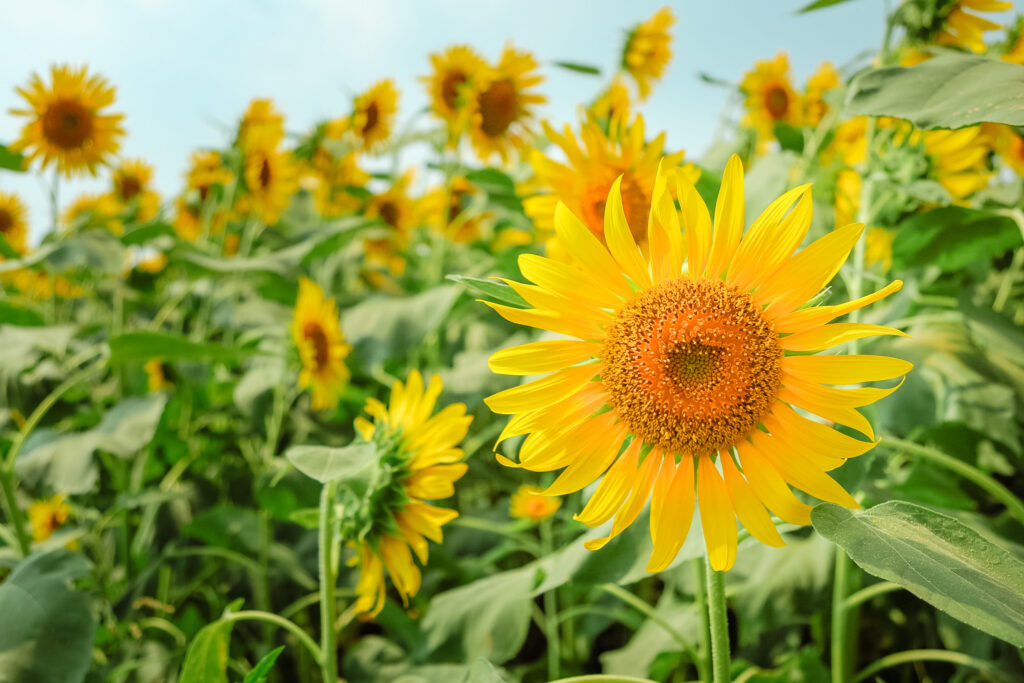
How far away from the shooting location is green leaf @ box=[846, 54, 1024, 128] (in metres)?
0.62

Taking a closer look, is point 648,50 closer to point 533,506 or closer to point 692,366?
point 533,506

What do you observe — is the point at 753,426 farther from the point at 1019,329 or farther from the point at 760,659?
the point at 760,659

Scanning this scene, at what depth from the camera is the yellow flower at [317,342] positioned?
1.54 m

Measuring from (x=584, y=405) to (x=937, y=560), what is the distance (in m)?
0.30

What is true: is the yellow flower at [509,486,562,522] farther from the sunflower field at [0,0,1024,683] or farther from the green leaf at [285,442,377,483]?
the green leaf at [285,442,377,483]

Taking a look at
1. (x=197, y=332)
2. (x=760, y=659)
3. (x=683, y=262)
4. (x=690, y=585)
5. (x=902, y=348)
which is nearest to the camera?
(x=683, y=262)

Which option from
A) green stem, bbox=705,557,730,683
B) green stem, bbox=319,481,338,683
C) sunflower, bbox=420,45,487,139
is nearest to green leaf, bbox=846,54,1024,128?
green stem, bbox=705,557,730,683

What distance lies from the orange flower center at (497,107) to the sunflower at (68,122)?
1337 mm

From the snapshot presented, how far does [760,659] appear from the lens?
141 centimetres

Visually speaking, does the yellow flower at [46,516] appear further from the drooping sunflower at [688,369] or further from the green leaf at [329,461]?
the drooping sunflower at [688,369]

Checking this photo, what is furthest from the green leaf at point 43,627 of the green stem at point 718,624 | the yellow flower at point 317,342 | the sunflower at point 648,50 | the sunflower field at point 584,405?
the sunflower at point 648,50

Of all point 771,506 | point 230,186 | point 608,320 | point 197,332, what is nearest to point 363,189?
point 230,186

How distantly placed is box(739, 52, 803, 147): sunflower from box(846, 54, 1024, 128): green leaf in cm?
189

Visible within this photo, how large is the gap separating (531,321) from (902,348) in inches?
27.9
